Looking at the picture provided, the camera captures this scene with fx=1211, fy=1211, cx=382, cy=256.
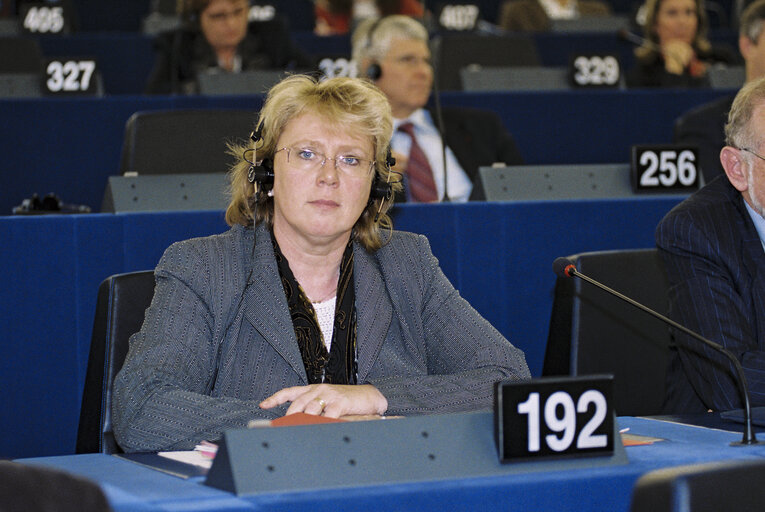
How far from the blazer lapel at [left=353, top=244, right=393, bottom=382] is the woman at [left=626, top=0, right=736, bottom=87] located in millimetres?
3688

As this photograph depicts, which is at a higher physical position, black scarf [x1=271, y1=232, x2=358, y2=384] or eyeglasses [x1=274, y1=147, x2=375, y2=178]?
eyeglasses [x1=274, y1=147, x2=375, y2=178]

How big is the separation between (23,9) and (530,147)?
302 cm

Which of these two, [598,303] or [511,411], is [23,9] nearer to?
[598,303]

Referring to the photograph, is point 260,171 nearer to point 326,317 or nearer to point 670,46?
point 326,317

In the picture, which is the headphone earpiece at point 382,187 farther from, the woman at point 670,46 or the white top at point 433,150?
the woman at point 670,46

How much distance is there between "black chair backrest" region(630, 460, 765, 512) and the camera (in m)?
0.98

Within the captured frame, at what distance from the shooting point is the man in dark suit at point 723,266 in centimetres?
230

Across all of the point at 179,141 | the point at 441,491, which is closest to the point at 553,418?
the point at 441,491

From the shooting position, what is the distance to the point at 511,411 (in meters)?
1.39

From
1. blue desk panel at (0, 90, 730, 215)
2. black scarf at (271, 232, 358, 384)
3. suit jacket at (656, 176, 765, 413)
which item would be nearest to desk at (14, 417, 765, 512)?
black scarf at (271, 232, 358, 384)

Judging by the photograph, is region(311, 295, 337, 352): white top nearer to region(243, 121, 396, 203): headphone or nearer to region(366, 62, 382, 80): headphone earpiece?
region(243, 121, 396, 203): headphone

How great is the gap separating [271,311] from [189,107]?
2.48 metres

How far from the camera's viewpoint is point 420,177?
4.01 meters

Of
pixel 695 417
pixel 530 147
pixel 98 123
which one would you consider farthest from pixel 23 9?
pixel 695 417
